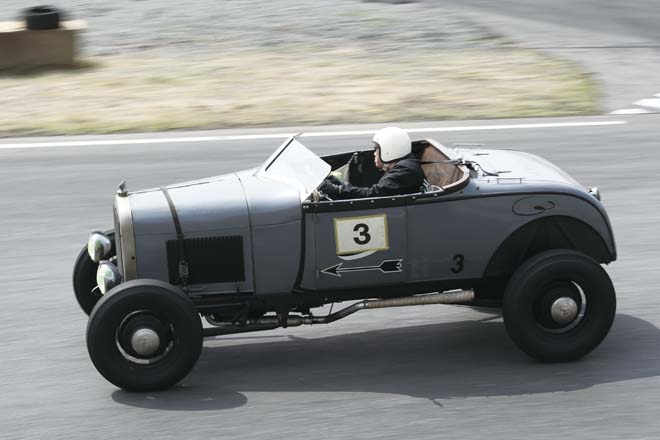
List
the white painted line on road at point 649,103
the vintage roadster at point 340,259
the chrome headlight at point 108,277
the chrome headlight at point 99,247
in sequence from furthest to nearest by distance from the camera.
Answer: the white painted line on road at point 649,103
the chrome headlight at point 99,247
the chrome headlight at point 108,277
the vintage roadster at point 340,259

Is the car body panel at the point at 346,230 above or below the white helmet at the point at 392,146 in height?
below

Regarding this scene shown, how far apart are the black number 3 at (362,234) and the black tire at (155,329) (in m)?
1.07

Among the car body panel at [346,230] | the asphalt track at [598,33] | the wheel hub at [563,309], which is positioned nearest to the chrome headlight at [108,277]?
the car body panel at [346,230]

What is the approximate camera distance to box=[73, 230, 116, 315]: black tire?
302 inches

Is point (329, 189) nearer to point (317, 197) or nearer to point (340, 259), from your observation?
point (317, 197)

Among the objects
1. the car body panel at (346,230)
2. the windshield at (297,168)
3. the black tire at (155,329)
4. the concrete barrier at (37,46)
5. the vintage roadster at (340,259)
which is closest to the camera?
the black tire at (155,329)

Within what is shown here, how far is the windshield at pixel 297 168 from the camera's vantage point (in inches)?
277

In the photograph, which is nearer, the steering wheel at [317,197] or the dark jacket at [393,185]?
the steering wheel at [317,197]

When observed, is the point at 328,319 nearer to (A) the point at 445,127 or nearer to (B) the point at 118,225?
(B) the point at 118,225

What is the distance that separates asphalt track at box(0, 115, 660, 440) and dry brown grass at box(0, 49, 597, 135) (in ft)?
13.2

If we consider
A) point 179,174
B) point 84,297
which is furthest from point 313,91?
point 84,297

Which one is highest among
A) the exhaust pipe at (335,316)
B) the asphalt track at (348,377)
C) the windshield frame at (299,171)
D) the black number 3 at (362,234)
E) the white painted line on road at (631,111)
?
the windshield frame at (299,171)

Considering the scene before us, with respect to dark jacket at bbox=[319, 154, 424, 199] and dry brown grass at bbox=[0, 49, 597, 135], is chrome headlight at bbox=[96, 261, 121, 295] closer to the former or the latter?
dark jacket at bbox=[319, 154, 424, 199]

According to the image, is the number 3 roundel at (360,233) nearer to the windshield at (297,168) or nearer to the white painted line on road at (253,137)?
the windshield at (297,168)
